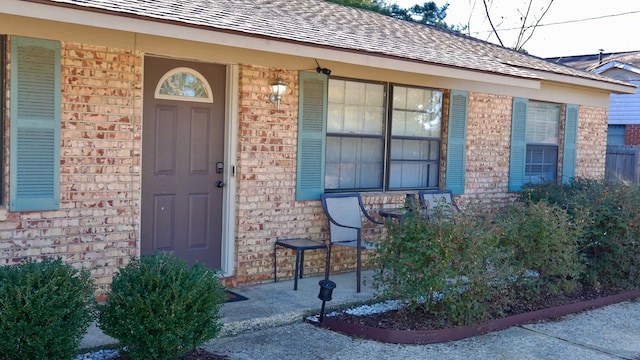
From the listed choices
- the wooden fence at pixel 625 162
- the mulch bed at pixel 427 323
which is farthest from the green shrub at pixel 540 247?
the wooden fence at pixel 625 162

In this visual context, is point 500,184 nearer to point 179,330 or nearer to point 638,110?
point 179,330

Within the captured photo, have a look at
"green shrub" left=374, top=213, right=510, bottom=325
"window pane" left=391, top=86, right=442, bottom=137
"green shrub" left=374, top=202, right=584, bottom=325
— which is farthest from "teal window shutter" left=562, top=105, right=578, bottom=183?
"green shrub" left=374, top=213, right=510, bottom=325

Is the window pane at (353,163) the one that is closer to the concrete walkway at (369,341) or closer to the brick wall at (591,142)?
the concrete walkway at (369,341)

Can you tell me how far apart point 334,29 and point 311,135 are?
1.34m

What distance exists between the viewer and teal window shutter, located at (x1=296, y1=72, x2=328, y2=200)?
752 cm

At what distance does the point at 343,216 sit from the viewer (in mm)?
7730

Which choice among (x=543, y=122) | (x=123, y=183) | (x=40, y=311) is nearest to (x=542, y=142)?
(x=543, y=122)

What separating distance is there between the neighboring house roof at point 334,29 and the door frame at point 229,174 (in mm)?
715

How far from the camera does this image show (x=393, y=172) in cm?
870

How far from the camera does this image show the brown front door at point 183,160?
6.56 meters

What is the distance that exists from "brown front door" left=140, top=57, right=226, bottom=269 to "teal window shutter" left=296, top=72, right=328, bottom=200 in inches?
36.9

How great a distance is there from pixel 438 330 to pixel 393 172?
129 inches

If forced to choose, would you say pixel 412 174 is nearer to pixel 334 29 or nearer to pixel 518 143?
pixel 518 143

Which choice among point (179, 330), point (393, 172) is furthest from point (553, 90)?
point (179, 330)
